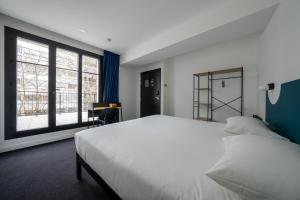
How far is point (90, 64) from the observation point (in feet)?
11.5

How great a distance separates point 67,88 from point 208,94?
3.68 m

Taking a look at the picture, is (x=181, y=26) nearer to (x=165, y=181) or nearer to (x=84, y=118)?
(x=165, y=181)

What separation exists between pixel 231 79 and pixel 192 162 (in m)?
2.53

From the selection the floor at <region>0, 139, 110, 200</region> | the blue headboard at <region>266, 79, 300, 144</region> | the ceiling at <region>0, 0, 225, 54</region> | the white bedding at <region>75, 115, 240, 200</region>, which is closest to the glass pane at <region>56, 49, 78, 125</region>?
the ceiling at <region>0, 0, 225, 54</region>

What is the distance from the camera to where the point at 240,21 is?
179cm

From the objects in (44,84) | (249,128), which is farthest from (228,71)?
→ (44,84)

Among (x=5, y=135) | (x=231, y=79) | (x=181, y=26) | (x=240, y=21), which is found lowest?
(x=5, y=135)

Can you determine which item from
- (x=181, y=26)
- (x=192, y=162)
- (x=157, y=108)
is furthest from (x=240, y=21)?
(x=157, y=108)

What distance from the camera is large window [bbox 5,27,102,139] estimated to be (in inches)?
90.1

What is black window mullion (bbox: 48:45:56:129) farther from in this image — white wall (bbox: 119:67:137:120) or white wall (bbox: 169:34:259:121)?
white wall (bbox: 169:34:259:121)

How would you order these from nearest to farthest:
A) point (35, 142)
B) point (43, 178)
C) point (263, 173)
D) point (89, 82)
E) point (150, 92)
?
1. point (263, 173)
2. point (43, 178)
3. point (35, 142)
4. point (89, 82)
5. point (150, 92)

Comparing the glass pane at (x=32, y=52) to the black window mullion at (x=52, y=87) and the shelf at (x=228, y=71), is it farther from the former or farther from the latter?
the shelf at (x=228, y=71)

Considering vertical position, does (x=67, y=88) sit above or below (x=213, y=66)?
below

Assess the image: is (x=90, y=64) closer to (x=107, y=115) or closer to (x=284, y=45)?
(x=107, y=115)
